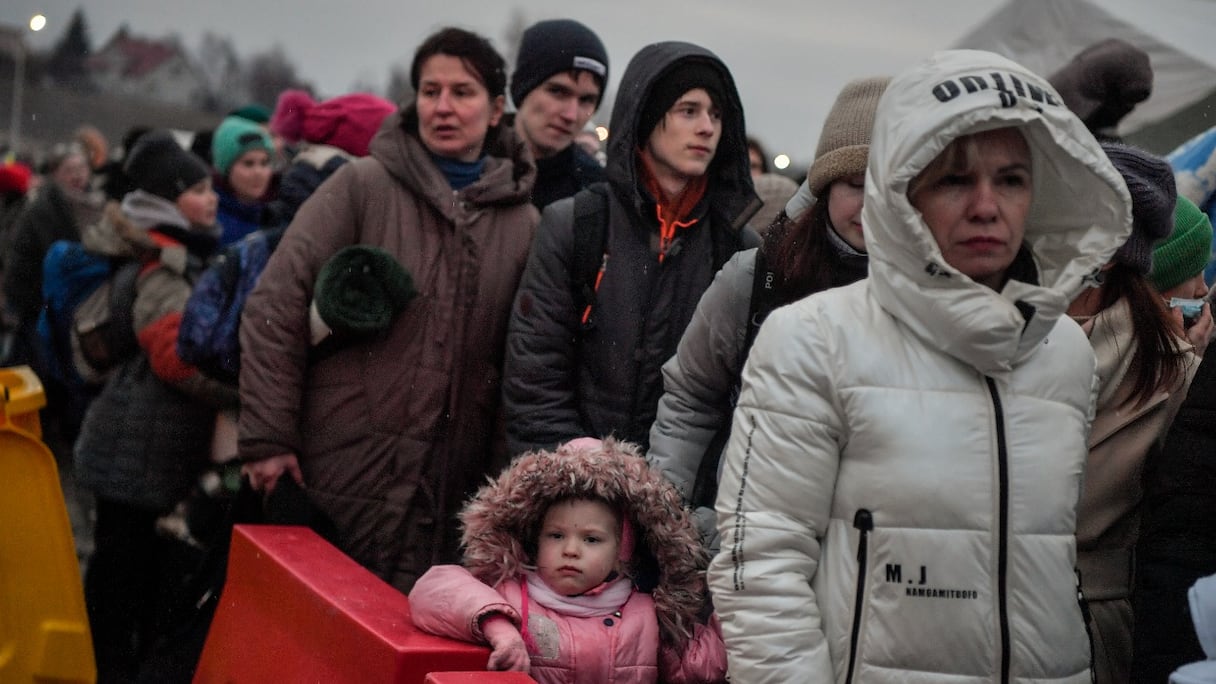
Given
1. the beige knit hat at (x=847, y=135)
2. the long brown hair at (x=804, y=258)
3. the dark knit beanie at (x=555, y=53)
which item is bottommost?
the long brown hair at (x=804, y=258)

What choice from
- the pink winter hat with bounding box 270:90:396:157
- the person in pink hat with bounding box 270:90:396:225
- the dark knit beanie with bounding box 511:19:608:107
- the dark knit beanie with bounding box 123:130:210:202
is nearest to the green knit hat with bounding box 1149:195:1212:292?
the dark knit beanie with bounding box 511:19:608:107

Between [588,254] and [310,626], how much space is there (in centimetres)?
135

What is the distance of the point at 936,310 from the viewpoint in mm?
2830

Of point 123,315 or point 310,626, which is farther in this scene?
point 123,315

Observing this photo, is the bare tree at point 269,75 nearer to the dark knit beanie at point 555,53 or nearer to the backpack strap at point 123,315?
the backpack strap at point 123,315

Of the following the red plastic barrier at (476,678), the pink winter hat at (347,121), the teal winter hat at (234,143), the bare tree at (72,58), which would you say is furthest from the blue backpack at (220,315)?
the bare tree at (72,58)

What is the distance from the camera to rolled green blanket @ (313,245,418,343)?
4.64 meters

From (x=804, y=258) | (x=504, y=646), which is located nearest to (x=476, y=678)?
(x=504, y=646)

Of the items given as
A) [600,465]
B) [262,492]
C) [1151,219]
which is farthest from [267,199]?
[1151,219]

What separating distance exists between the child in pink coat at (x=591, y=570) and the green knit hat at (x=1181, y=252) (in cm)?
156

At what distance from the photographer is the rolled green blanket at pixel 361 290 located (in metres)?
4.64

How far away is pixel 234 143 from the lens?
24.1 ft

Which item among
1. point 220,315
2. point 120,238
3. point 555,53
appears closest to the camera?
point 220,315

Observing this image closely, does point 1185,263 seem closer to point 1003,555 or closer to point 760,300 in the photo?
point 760,300
